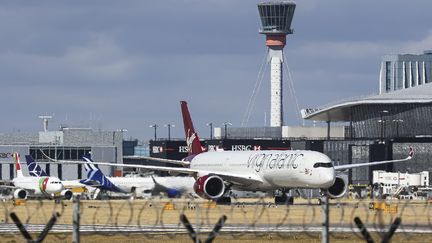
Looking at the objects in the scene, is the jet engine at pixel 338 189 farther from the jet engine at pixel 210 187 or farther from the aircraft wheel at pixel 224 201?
the jet engine at pixel 210 187

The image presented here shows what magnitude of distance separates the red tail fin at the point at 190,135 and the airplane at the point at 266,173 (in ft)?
35.3

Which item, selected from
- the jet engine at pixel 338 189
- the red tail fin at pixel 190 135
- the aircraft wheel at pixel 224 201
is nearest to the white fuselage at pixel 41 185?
the red tail fin at pixel 190 135

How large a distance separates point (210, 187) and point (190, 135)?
2548 centimetres

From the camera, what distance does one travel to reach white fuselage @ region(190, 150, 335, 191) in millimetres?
94812

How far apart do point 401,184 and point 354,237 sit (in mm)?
116570

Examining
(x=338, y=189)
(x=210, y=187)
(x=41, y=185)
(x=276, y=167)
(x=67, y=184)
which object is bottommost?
(x=67, y=184)

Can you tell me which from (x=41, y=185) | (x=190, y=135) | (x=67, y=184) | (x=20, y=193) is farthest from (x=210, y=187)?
(x=67, y=184)

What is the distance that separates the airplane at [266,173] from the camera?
3745 inches

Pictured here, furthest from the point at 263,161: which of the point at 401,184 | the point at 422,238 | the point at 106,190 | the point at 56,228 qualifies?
the point at 401,184

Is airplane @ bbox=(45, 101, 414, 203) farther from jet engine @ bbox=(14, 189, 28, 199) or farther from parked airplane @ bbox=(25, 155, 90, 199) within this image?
parked airplane @ bbox=(25, 155, 90, 199)

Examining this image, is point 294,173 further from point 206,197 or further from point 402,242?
point 402,242

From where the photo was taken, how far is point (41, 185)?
134 metres

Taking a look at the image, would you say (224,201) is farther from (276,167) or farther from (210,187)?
(276,167)

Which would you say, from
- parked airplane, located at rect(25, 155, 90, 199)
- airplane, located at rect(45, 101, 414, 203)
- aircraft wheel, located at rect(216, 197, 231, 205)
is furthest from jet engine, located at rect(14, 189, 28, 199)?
aircraft wheel, located at rect(216, 197, 231, 205)
